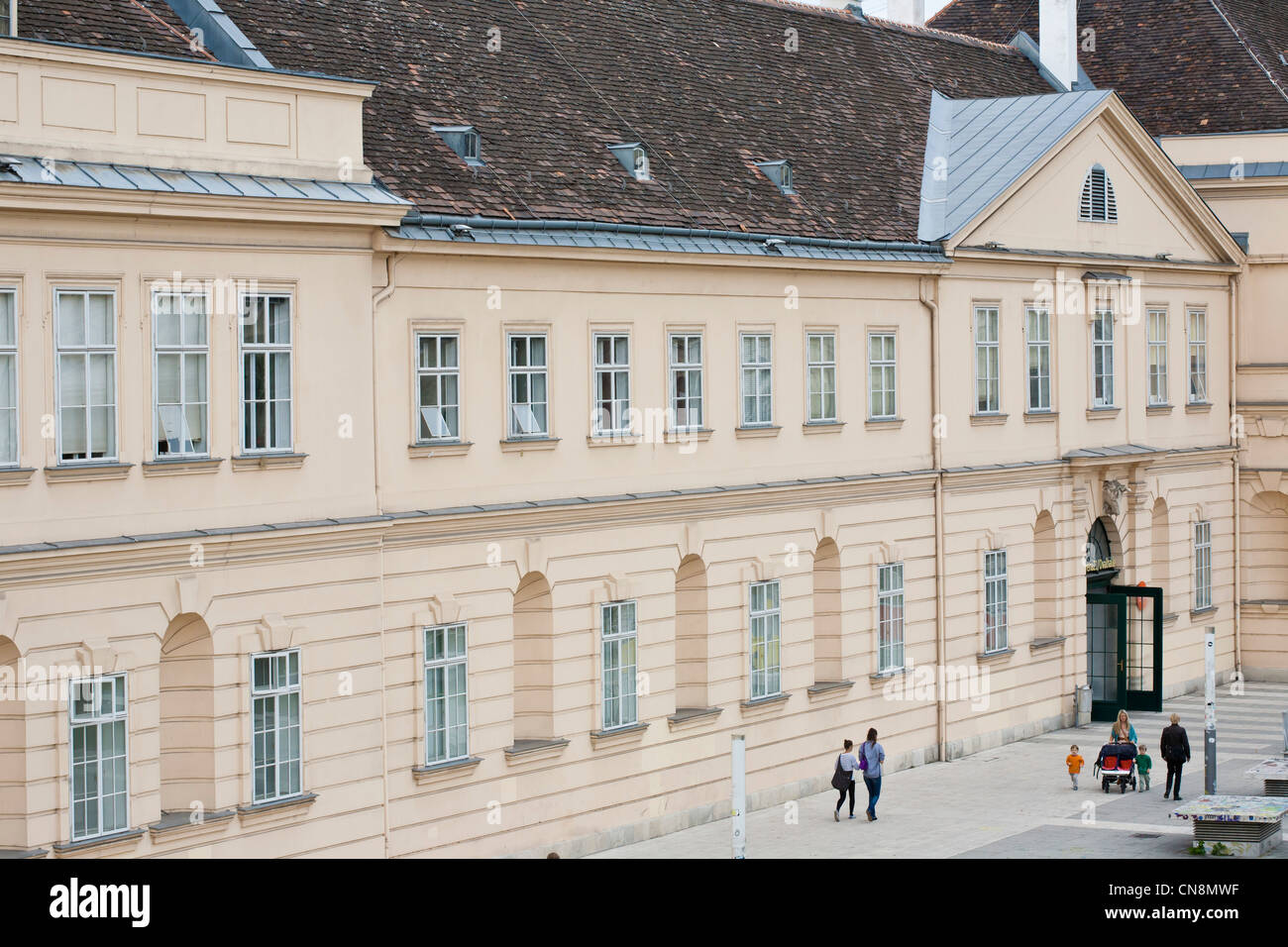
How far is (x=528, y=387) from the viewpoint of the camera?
30.2 metres

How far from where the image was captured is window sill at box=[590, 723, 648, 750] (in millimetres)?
30953

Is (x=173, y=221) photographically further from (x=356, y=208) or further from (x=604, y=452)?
(x=604, y=452)

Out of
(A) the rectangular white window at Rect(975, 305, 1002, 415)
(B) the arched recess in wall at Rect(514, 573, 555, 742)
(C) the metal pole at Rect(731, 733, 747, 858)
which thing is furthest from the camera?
(A) the rectangular white window at Rect(975, 305, 1002, 415)

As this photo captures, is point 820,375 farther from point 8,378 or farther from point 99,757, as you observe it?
point 8,378

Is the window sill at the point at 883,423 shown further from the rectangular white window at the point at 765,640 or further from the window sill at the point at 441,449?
the window sill at the point at 441,449

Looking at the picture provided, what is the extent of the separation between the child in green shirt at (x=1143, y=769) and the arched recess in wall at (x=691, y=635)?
8157 millimetres

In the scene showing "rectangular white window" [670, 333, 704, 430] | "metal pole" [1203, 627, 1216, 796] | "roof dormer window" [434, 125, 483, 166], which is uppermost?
"roof dormer window" [434, 125, 483, 166]

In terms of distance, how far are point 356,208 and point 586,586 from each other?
23.7ft

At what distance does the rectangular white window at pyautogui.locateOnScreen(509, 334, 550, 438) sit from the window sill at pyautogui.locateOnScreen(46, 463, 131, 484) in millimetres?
7006

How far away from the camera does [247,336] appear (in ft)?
83.8

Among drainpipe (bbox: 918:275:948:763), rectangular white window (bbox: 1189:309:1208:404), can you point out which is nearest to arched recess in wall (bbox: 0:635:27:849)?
drainpipe (bbox: 918:275:948:763)

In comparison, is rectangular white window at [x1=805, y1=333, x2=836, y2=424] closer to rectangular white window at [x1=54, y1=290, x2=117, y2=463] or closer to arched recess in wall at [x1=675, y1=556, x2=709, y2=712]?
arched recess in wall at [x1=675, y1=556, x2=709, y2=712]

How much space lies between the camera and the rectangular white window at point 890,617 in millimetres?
37438
